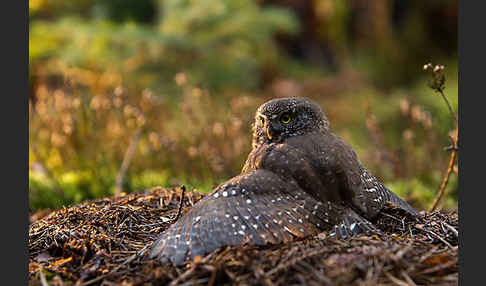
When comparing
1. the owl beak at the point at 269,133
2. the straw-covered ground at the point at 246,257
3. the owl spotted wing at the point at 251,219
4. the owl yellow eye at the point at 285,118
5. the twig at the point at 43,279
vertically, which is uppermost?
the owl yellow eye at the point at 285,118

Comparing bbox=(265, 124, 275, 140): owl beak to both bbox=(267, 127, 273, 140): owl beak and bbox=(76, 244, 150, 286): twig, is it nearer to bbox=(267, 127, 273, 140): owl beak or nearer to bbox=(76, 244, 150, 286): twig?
bbox=(267, 127, 273, 140): owl beak

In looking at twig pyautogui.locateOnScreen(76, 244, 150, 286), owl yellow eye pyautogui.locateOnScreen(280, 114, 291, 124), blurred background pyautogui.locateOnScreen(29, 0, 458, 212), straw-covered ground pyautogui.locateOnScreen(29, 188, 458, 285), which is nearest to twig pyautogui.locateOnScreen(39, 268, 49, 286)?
straw-covered ground pyautogui.locateOnScreen(29, 188, 458, 285)

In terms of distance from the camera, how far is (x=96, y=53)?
23.9 feet

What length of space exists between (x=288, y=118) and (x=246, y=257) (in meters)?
1.14

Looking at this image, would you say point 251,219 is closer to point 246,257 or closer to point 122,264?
point 246,257

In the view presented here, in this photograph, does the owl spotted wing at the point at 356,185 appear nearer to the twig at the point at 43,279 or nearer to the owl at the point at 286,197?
the owl at the point at 286,197

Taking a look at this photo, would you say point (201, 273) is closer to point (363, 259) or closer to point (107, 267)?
point (107, 267)

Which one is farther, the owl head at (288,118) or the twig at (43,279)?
the owl head at (288,118)

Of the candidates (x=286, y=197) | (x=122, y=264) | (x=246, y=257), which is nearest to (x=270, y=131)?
(x=286, y=197)

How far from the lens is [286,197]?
8.38 ft

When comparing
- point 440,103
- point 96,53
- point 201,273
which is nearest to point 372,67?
point 440,103

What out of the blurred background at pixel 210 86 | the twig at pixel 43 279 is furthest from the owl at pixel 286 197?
the blurred background at pixel 210 86

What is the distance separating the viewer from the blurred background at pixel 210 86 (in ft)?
17.3

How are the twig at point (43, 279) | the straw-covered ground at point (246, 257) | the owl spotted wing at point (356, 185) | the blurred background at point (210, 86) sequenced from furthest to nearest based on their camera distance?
the blurred background at point (210, 86) < the owl spotted wing at point (356, 185) < the twig at point (43, 279) < the straw-covered ground at point (246, 257)
